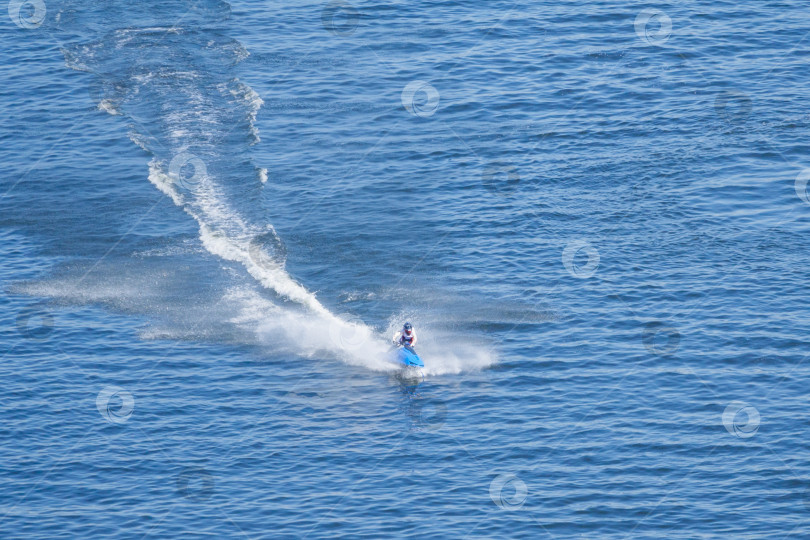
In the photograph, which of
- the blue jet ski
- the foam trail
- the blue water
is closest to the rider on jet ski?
the blue jet ski

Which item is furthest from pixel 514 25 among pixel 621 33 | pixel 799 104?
pixel 799 104

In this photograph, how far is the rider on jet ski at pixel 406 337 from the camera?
61312 millimetres

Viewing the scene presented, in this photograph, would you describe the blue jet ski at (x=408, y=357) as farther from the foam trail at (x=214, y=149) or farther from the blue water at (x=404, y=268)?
the foam trail at (x=214, y=149)

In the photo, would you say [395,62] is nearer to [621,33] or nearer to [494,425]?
[621,33]

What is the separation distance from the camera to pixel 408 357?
6069cm

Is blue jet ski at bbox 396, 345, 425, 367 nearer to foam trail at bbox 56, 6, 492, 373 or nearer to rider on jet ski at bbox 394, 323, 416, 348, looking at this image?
rider on jet ski at bbox 394, 323, 416, 348

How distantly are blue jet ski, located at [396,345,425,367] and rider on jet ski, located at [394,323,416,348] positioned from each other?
0.22 metres

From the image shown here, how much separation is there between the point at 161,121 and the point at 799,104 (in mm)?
43241

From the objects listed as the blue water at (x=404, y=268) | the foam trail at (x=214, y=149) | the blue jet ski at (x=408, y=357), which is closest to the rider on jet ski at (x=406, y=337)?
the blue jet ski at (x=408, y=357)

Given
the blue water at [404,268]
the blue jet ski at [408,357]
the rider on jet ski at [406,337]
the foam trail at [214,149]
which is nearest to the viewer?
the blue water at [404,268]

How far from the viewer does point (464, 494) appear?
5319 cm

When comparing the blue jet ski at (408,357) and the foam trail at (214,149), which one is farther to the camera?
the foam trail at (214,149)

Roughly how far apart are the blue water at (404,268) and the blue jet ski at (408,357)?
0.83m

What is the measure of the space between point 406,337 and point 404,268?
10294mm
